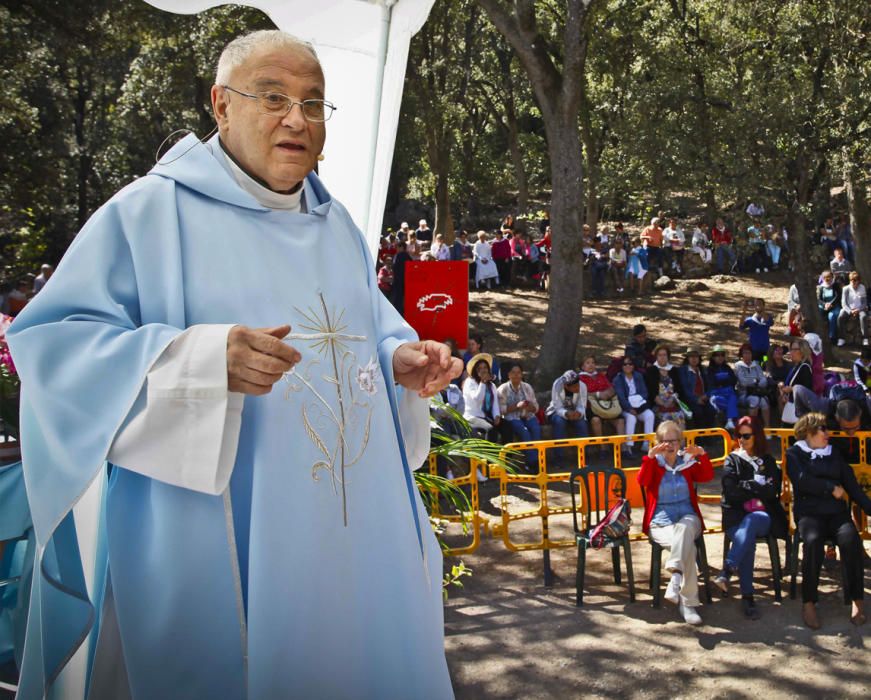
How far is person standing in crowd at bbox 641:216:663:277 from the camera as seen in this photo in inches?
896

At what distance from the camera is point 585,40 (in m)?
13.6

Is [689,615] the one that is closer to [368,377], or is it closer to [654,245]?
[368,377]

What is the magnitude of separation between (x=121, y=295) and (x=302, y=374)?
1.49 feet

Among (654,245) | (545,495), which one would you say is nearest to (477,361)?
(545,495)

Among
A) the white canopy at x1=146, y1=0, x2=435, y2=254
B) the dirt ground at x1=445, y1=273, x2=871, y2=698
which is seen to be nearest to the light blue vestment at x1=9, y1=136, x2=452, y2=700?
the white canopy at x1=146, y1=0, x2=435, y2=254

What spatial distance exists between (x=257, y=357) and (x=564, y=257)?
1282cm

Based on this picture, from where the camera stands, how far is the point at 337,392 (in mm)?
2406

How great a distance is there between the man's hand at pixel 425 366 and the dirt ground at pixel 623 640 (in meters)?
3.76

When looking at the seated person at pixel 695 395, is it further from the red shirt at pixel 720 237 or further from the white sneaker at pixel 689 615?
the red shirt at pixel 720 237

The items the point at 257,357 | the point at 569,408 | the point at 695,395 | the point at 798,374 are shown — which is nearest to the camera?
the point at 257,357

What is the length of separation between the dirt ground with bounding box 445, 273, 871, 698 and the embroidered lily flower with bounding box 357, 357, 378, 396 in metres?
3.81

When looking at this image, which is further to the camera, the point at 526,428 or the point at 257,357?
the point at 526,428

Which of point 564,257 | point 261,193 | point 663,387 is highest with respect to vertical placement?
point 564,257

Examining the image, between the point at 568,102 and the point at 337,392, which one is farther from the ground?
the point at 568,102
